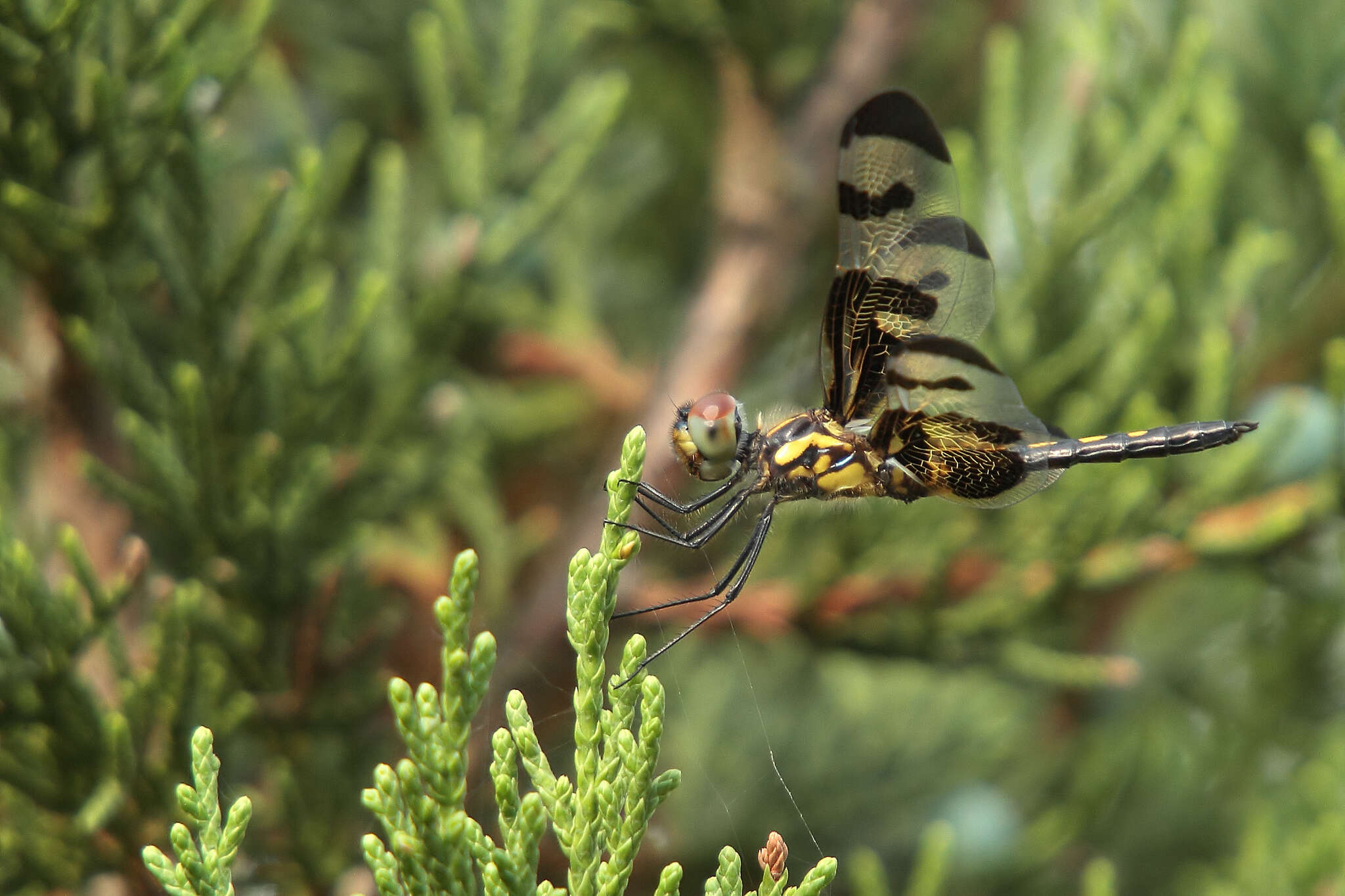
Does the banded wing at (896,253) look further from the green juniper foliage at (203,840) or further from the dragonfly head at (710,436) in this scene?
the green juniper foliage at (203,840)

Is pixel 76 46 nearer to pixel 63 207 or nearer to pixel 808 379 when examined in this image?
pixel 63 207

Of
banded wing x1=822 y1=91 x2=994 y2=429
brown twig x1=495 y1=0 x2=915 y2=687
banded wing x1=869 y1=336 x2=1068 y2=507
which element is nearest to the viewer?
banded wing x1=869 y1=336 x2=1068 y2=507

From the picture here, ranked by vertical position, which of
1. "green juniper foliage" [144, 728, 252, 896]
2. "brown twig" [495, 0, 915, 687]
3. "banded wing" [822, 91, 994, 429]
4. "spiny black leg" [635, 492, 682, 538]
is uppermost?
"brown twig" [495, 0, 915, 687]

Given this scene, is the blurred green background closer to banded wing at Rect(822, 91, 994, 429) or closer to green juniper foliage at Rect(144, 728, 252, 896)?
banded wing at Rect(822, 91, 994, 429)

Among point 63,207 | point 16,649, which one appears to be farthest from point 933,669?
point 63,207

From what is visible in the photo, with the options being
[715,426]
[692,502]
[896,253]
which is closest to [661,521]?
[692,502]

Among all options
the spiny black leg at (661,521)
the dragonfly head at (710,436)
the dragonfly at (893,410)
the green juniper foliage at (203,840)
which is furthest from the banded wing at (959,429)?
the green juniper foliage at (203,840)

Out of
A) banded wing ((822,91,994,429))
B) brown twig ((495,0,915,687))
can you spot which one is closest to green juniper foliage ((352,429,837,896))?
banded wing ((822,91,994,429))
